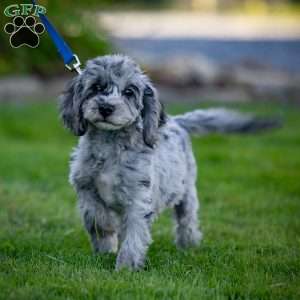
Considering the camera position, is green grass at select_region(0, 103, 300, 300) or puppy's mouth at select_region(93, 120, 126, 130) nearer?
green grass at select_region(0, 103, 300, 300)

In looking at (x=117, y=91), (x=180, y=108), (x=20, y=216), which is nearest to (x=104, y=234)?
(x=117, y=91)

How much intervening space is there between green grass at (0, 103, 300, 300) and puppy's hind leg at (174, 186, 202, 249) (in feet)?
0.42

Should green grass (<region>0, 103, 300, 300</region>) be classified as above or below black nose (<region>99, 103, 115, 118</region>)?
below

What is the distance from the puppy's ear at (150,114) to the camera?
20.1ft

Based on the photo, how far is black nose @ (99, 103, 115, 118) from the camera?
Result: 18.9 feet

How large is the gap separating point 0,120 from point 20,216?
237 inches

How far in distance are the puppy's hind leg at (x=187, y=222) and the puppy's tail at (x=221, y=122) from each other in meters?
0.59

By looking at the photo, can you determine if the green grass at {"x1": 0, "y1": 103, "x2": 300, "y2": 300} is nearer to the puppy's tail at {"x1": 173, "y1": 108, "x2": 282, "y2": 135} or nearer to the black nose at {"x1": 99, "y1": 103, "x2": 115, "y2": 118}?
the puppy's tail at {"x1": 173, "y1": 108, "x2": 282, "y2": 135}

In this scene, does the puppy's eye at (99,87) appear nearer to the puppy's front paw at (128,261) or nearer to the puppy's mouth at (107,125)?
the puppy's mouth at (107,125)

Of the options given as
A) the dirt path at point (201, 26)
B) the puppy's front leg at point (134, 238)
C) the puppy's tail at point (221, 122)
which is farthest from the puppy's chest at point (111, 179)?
the dirt path at point (201, 26)

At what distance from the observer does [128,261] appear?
585 centimetres

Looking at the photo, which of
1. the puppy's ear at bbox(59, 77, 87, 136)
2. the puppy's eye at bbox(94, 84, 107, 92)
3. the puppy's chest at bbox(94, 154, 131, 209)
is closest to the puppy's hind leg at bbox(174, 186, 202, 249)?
the puppy's chest at bbox(94, 154, 131, 209)

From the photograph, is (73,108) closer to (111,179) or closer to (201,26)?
(111,179)

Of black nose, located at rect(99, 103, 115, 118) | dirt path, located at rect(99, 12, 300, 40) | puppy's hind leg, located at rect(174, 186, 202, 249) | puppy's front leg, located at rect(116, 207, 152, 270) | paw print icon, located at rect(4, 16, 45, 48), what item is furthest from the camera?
dirt path, located at rect(99, 12, 300, 40)
